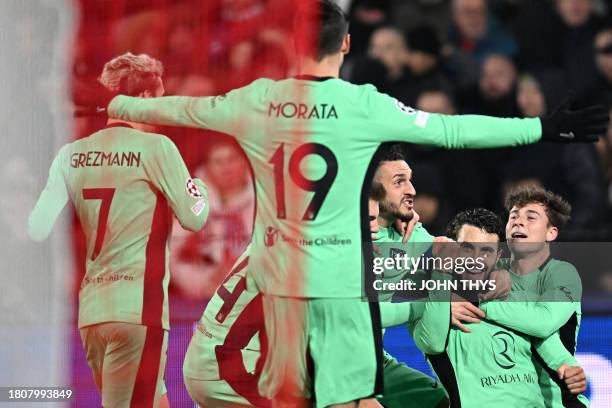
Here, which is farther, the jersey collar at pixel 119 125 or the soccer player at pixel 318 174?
the jersey collar at pixel 119 125

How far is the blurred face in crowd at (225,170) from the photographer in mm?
4242

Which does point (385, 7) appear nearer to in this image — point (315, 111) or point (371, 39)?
point (371, 39)

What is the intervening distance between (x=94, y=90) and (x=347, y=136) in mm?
988

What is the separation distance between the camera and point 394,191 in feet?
14.4

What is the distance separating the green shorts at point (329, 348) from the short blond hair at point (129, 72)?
0.94 meters

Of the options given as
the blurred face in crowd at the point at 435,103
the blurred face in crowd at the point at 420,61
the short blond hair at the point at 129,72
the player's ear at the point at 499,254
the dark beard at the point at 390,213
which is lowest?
the player's ear at the point at 499,254

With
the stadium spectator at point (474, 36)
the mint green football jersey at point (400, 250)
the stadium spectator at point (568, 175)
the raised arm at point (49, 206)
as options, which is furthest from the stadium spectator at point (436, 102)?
the raised arm at point (49, 206)

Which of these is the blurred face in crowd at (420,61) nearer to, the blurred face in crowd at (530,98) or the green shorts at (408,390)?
the blurred face in crowd at (530,98)

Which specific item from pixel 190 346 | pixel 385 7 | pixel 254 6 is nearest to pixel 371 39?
pixel 385 7

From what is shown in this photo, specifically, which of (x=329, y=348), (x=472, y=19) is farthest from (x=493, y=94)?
(x=329, y=348)

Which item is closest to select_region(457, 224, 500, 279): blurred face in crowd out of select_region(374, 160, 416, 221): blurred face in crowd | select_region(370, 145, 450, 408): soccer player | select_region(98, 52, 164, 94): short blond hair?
select_region(370, 145, 450, 408): soccer player

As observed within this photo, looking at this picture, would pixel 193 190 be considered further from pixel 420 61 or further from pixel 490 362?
pixel 420 61

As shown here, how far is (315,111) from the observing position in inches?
154

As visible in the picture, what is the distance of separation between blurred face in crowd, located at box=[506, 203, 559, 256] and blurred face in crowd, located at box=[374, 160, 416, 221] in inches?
15.5
